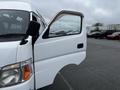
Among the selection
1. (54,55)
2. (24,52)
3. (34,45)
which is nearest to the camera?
(24,52)

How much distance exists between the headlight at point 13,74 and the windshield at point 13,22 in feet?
2.36

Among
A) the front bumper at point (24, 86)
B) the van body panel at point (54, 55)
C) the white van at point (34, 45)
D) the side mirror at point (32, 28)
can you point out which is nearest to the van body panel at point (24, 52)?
the white van at point (34, 45)

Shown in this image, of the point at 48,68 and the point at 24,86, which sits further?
the point at 48,68

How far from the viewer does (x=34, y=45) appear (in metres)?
3.86

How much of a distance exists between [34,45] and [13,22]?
595 millimetres

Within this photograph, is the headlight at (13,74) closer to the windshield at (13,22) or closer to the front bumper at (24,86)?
the front bumper at (24,86)

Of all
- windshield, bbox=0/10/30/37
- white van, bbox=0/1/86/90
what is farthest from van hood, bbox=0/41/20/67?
windshield, bbox=0/10/30/37

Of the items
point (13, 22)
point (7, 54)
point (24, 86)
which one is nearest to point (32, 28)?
point (7, 54)

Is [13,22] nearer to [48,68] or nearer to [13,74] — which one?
[48,68]

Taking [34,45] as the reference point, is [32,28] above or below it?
above

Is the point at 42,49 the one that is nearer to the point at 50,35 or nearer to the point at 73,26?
the point at 50,35

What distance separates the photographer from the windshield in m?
3.91

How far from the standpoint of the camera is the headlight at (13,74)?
3137 millimetres

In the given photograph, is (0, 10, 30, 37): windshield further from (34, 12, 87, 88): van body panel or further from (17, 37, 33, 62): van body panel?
(17, 37, 33, 62): van body panel
